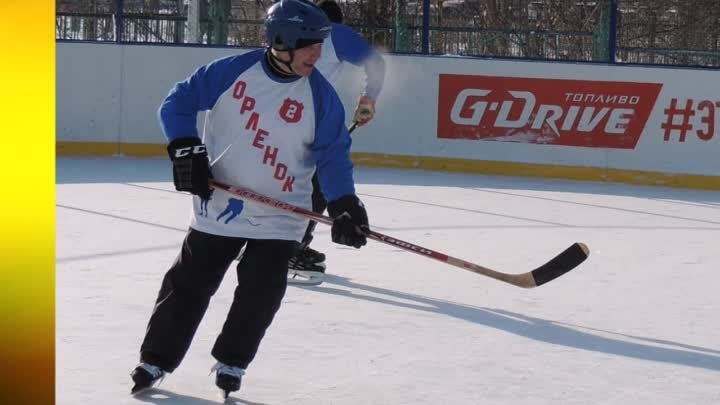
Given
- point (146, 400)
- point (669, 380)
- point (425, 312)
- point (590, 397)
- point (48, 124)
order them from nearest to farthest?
1. point (48, 124)
2. point (146, 400)
3. point (590, 397)
4. point (669, 380)
5. point (425, 312)

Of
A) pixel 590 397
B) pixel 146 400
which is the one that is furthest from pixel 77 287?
pixel 590 397

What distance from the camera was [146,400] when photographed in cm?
329

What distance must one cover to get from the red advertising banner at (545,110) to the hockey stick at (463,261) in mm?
6084

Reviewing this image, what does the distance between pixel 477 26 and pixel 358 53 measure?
497 centimetres

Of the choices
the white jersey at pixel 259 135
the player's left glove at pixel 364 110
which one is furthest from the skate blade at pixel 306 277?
the white jersey at pixel 259 135

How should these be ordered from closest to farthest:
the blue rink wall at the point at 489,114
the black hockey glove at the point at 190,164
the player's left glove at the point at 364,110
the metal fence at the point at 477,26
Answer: the black hockey glove at the point at 190,164 < the player's left glove at the point at 364,110 < the blue rink wall at the point at 489,114 < the metal fence at the point at 477,26

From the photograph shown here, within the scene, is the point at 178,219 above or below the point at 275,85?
below

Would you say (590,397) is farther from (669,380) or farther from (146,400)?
(146,400)

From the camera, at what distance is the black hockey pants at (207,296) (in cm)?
331

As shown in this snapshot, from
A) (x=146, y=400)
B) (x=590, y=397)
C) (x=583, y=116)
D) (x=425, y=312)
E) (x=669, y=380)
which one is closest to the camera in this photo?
(x=146, y=400)

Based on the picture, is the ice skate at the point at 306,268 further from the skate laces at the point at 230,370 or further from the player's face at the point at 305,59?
the player's face at the point at 305,59

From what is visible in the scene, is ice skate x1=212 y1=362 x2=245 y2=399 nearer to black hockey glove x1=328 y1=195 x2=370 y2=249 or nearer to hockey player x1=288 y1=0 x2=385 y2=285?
black hockey glove x1=328 y1=195 x2=370 y2=249

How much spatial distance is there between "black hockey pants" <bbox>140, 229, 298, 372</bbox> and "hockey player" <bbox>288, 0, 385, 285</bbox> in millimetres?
1958

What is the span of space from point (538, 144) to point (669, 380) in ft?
19.7
